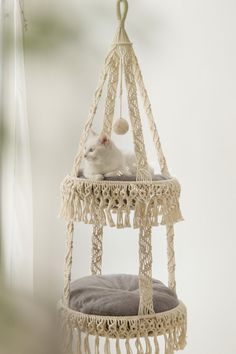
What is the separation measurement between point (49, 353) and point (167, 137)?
2.14 meters

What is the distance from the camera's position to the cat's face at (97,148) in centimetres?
154

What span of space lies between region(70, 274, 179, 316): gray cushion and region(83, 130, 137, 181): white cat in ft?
1.07

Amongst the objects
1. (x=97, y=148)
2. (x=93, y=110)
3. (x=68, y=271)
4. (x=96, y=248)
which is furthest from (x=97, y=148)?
(x=96, y=248)

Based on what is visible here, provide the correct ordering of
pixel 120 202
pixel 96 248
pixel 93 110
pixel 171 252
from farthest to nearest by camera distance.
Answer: pixel 96 248 < pixel 171 252 < pixel 93 110 < pixel 120 202

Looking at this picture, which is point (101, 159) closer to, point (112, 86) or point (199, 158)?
point (112, 86)

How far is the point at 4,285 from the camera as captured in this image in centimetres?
19

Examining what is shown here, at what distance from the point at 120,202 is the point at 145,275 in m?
0.21

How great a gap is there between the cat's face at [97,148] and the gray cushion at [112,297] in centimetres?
37

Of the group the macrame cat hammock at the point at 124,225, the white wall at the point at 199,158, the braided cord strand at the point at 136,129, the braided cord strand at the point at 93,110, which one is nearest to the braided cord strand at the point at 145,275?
the macrame cat hammock at the point at 124,225

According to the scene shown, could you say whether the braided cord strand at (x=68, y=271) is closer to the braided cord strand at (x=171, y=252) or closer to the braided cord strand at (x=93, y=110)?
the braided cord strand at (x=93, y=110)

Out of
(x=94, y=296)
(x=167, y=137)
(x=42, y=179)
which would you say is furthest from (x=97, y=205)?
(x=42, y=179)

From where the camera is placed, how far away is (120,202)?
1477 millimetres

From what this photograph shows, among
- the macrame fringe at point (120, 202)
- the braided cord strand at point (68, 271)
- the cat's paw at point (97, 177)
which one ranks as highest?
the cat's paw at point (97, 177)

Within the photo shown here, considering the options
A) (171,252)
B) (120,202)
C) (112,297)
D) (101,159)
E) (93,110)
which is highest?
(93,110)
